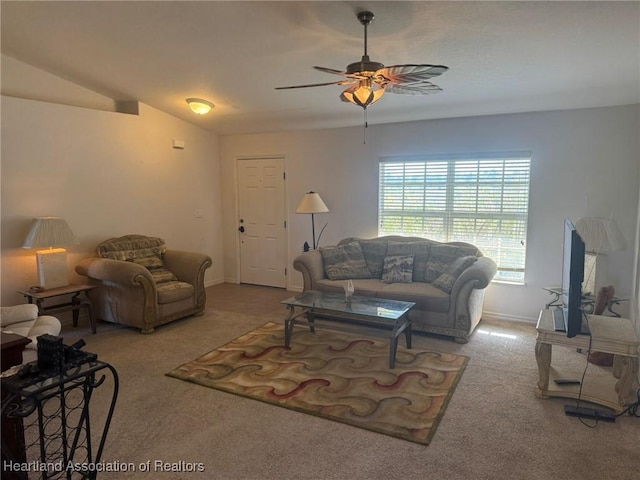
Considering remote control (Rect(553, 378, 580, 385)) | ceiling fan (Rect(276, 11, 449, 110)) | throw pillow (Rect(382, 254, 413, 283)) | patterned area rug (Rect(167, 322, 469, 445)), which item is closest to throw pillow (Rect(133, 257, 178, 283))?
patterned area rug (Rect(167, 322, 469, 445))

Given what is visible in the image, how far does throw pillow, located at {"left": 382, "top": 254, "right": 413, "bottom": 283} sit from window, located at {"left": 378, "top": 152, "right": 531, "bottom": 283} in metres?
0.60

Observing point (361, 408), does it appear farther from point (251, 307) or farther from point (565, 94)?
point (565, 94)

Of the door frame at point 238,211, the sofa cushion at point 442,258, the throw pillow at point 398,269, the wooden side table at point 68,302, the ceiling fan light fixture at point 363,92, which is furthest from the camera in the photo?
the door frame at point 238,211

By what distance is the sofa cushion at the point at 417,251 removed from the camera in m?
4.53

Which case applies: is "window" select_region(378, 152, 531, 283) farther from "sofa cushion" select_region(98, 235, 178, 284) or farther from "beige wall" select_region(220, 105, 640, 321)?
"sofa cushion" select_region(98, 235, 178, 284)

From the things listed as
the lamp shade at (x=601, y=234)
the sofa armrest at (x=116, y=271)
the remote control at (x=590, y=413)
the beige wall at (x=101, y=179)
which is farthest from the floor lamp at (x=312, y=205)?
the remote control at (x=590, y=413)

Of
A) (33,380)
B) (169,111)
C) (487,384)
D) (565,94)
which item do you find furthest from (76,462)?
(565,94)

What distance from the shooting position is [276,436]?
7.99 ft

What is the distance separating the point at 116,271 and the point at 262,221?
247 centimetres

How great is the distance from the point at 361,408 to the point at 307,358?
910 mm

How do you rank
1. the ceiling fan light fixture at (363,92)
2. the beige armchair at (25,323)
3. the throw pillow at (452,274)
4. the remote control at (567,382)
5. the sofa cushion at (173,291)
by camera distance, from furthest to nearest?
the sofa cushion at (173,291)
the throw pillow at (452,274)
the beige armchair at (25,323)
the remote control at (567,382)
the ceiling fan light fixture at (363,92)

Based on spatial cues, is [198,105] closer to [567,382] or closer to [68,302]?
[68,302]

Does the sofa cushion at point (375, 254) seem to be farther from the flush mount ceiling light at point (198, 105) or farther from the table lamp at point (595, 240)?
the flush mount ceiling light at point (198, 105)

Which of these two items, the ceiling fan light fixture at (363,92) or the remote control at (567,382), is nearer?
the ceiling fan light fixture at (363,92)
